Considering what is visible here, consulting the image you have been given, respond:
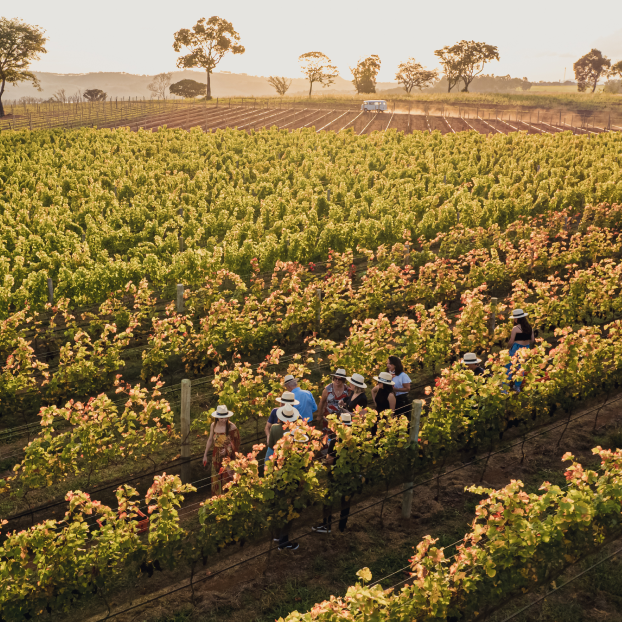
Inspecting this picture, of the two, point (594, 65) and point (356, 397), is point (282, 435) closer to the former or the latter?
point (356, 397)

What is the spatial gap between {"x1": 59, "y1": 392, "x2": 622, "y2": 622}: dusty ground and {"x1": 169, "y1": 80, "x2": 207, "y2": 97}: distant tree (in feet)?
369

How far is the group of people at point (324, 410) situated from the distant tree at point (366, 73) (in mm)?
116530

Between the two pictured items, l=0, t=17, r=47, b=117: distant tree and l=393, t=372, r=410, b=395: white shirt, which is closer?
l=393, t=372, r=410, b=395: white shirt

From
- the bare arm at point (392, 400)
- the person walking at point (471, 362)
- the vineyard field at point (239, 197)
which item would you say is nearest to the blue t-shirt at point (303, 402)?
the bare arm at point (392, 400)

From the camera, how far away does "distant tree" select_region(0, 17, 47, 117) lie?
66.7 meters

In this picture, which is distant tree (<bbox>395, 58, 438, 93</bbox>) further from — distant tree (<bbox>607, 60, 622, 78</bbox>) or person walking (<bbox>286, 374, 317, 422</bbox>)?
person walking (<bbox>286, 374, 317, 422</bbox>)

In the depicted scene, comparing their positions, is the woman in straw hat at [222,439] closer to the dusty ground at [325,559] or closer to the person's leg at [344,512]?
the dusty ground at [325,559]

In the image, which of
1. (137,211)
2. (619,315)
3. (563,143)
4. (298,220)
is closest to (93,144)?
(137,211)

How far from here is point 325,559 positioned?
6.81 metres

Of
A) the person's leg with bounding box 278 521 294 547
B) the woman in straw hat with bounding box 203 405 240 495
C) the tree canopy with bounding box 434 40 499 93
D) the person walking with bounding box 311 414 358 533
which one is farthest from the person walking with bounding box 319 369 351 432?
the tree canopy with bounding box 434 40 499 93

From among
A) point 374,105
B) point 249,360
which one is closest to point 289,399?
point 249,360

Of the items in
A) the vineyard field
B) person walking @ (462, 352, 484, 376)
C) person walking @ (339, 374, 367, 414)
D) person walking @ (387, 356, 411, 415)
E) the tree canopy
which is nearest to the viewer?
person walking @ (339, 374, 367, 414)

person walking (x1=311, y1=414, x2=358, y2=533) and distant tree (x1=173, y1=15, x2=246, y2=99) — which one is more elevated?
distant tree (x1=173, y1=15, x2=246, y2=99)

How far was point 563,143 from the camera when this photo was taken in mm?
35250
